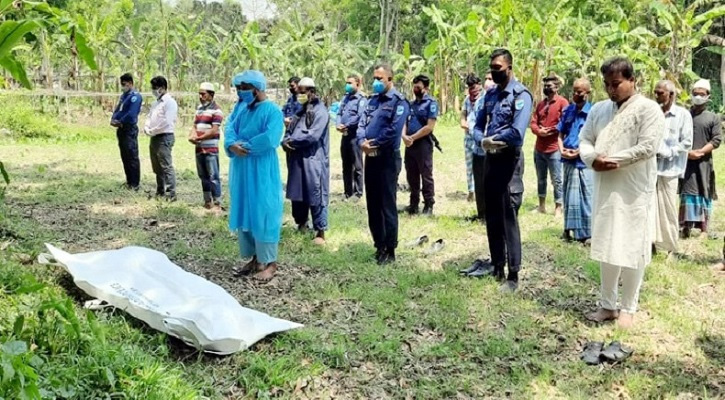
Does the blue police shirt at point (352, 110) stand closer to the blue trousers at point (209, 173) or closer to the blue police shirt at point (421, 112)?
the blue police shirt at point (421, 112)

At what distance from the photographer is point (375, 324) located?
4.49 m

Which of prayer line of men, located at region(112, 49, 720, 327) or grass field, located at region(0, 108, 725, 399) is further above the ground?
prayer line of men, located at region(112, 49, 720, 327)

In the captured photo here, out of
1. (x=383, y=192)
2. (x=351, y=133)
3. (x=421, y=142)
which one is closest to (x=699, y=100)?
(x=421, y=142)

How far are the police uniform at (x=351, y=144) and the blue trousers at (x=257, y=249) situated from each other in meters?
3.52

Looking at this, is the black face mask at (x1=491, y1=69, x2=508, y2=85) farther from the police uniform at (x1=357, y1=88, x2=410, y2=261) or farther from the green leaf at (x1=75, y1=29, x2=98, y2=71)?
the green leaf at (x1=75, y1=29, x2=98, y2=71)

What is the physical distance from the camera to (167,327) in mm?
3904

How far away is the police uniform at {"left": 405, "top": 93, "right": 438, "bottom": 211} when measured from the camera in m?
7.87

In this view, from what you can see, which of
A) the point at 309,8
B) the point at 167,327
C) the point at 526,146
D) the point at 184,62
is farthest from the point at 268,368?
the point at 309,8

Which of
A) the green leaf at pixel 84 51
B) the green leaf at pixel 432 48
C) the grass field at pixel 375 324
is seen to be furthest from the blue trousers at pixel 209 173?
Result: the green leaf at pixel 432 48

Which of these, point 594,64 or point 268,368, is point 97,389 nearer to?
point 268,368

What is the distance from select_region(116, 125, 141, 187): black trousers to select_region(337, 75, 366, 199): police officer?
2990 millimetres

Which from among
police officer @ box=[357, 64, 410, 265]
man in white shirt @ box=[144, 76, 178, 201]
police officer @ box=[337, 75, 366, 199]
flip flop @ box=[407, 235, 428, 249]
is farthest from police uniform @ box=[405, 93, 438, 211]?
man in white shirt @ box=[144, 76, 178, 201]

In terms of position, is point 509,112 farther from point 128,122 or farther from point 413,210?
point 128,122

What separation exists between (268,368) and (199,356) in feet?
1.46
